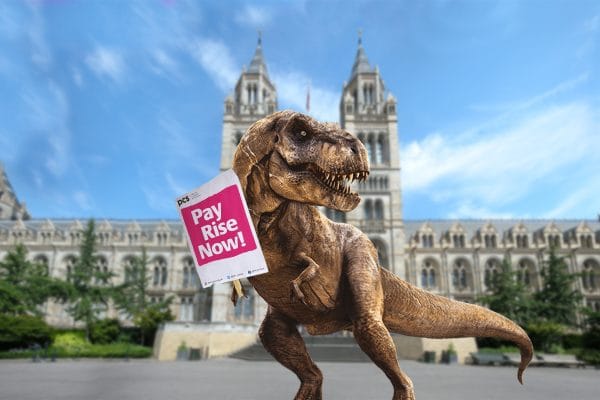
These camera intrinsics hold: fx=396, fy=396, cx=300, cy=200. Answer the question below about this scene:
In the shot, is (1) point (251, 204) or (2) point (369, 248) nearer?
(1) point (251, 204)

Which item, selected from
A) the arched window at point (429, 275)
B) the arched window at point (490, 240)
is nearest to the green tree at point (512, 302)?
the arched window at point (429, 275)

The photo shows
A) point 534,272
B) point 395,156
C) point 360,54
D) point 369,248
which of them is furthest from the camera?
point 360,54

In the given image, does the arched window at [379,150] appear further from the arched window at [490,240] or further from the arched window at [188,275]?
the arched window at [188,275]

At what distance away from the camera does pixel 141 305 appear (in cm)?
3375

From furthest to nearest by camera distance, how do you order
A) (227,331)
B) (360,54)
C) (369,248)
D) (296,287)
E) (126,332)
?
(360,54), (126,332), (227,331), (369,248), (296,287)

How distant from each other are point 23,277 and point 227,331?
17474mm

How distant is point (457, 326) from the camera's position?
127 inches

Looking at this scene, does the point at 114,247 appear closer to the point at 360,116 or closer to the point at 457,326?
the point at 360,116

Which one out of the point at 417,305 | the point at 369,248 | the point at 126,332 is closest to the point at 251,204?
→ the point at 369,248

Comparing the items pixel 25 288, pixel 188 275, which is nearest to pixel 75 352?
pixel 25 288

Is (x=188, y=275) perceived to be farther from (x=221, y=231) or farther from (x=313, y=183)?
(x=313, y=183)

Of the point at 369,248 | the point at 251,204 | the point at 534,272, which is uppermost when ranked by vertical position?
the point at 534,272

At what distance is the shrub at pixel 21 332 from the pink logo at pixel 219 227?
81.0 ft

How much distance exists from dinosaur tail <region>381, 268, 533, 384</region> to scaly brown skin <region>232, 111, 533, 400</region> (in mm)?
13
